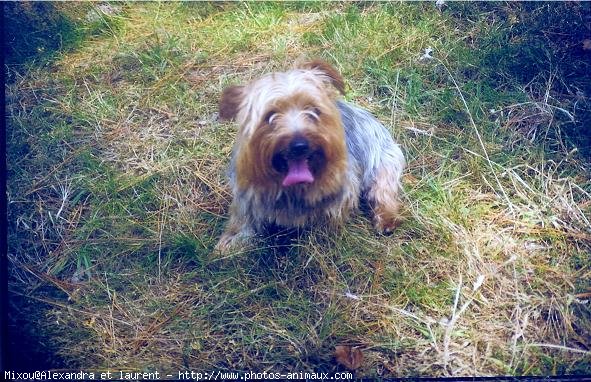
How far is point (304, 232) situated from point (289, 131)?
56 cm

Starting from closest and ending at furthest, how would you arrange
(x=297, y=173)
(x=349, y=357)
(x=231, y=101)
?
(x=349, y=357) → (x=297, y=173) → (x=231, y=101)

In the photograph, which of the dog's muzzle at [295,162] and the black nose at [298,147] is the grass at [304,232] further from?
the black nose at [298,147]

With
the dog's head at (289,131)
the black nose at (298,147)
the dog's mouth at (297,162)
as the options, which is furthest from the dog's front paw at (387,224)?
the black nose at (298,147)

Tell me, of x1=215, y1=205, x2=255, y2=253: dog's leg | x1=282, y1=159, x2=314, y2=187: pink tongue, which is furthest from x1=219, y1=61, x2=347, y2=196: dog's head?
x1=215, y1=205, x2=255, y2=253: dog's leg

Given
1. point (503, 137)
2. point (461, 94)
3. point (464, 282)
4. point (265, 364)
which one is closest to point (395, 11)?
point (461, 94)

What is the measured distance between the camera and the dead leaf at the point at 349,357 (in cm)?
221

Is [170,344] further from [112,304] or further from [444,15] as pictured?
[444,15]

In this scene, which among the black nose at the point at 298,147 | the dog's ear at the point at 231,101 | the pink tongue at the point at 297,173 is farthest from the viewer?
the dog's ear at the point at 231,101

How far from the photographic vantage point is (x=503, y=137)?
2.54m

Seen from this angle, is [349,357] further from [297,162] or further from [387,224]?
[297,162]

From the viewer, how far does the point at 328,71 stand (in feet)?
8.18

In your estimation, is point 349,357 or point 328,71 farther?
point 328,71

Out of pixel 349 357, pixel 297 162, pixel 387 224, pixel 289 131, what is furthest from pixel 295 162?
pixel 349 357

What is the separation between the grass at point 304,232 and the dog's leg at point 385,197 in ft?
0.20
